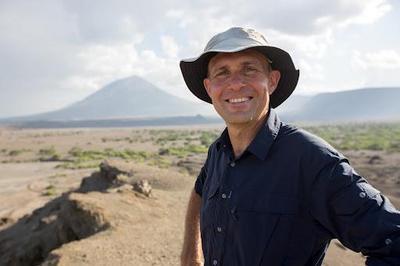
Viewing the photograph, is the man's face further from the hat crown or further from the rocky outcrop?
the rocky outcrop

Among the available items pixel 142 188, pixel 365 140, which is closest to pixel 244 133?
pixel 142 188

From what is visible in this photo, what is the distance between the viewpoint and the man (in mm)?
1990

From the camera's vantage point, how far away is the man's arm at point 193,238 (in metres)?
3.30

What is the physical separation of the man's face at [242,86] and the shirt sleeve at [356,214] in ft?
2.10

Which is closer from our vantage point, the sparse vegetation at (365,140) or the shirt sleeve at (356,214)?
the shirt sleeve at (356,214)

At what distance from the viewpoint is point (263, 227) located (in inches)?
90.6

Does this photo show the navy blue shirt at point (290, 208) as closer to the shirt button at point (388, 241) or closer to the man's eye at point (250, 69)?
the shirt button at point (388, 241)

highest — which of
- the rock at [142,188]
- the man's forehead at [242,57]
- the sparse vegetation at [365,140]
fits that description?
the man's forehead at [242,57]

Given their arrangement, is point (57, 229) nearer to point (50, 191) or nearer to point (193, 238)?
point (193, 238)

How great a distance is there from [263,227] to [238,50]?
3.05ft

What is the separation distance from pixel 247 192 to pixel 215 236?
331 mm

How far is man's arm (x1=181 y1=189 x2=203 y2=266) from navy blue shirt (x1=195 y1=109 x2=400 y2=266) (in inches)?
25.1

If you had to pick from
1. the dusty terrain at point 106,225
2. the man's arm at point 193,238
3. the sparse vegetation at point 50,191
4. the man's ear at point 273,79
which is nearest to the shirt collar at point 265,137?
the man's ear at point 273,79

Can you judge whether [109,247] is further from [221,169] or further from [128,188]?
[221,169]
